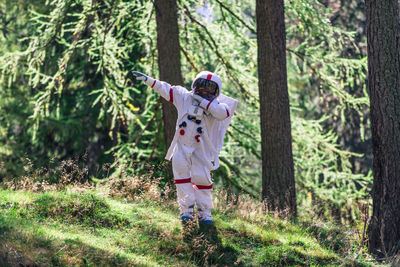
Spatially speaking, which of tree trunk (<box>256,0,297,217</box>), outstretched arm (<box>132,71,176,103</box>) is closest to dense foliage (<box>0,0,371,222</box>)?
tree trunk (<box>256,0,297,217</box>)

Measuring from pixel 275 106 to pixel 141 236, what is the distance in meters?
3.76

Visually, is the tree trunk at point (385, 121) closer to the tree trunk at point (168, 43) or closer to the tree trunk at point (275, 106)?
the tree trunk at point (275, 106)

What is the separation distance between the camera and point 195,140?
270 inches

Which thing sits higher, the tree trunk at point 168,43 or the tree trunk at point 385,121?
the tree trunk at point 168,43

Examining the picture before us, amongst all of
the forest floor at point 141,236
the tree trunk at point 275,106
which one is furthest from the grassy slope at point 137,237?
the tree trunk at point 275,106

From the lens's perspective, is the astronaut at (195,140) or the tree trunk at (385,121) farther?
the tree trunk at (385,121)

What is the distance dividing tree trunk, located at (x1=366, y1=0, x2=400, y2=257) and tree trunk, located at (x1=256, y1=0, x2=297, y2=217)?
6.40 ft

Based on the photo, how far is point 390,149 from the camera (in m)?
7.00

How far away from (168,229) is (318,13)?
6.28 metres

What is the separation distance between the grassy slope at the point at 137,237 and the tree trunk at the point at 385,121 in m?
0.64

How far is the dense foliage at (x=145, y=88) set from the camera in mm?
10531

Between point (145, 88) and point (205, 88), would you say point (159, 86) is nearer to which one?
point (205, 88)

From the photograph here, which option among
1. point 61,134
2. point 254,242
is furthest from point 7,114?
point 254,242

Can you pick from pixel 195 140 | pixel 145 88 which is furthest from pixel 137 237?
pixel 145 88
